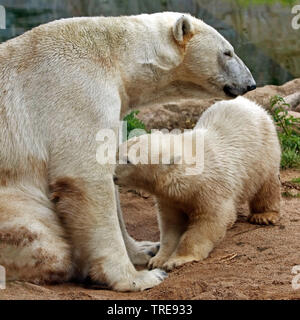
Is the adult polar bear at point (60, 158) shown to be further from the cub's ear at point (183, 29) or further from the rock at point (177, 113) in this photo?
the rock at point (177, 113)

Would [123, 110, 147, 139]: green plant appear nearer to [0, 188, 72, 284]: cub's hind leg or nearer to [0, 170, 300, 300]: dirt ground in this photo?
[0, 170, 300, 300]: dirt ground

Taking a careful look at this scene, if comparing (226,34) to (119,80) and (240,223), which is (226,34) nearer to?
(240,223)

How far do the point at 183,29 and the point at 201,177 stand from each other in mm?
1140

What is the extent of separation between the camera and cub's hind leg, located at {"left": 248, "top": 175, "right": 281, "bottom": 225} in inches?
215

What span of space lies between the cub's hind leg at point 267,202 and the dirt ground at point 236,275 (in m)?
0.08

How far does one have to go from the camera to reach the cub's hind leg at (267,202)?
5.45 m

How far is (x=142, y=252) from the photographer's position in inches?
198

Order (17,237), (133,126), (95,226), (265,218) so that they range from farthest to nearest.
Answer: (133,126) < (265,218) < (95,226) < (17,237)

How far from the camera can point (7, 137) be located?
4.06m

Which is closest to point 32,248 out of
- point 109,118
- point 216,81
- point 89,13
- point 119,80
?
point 109,118

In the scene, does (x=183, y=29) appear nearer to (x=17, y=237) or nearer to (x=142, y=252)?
(x=142, y=252)

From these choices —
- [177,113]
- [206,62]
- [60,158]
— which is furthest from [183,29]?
[177,113]

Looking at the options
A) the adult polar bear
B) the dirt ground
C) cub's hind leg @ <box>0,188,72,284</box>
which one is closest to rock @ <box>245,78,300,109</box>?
the dirt ground

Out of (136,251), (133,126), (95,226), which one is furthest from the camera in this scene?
(133,126)
